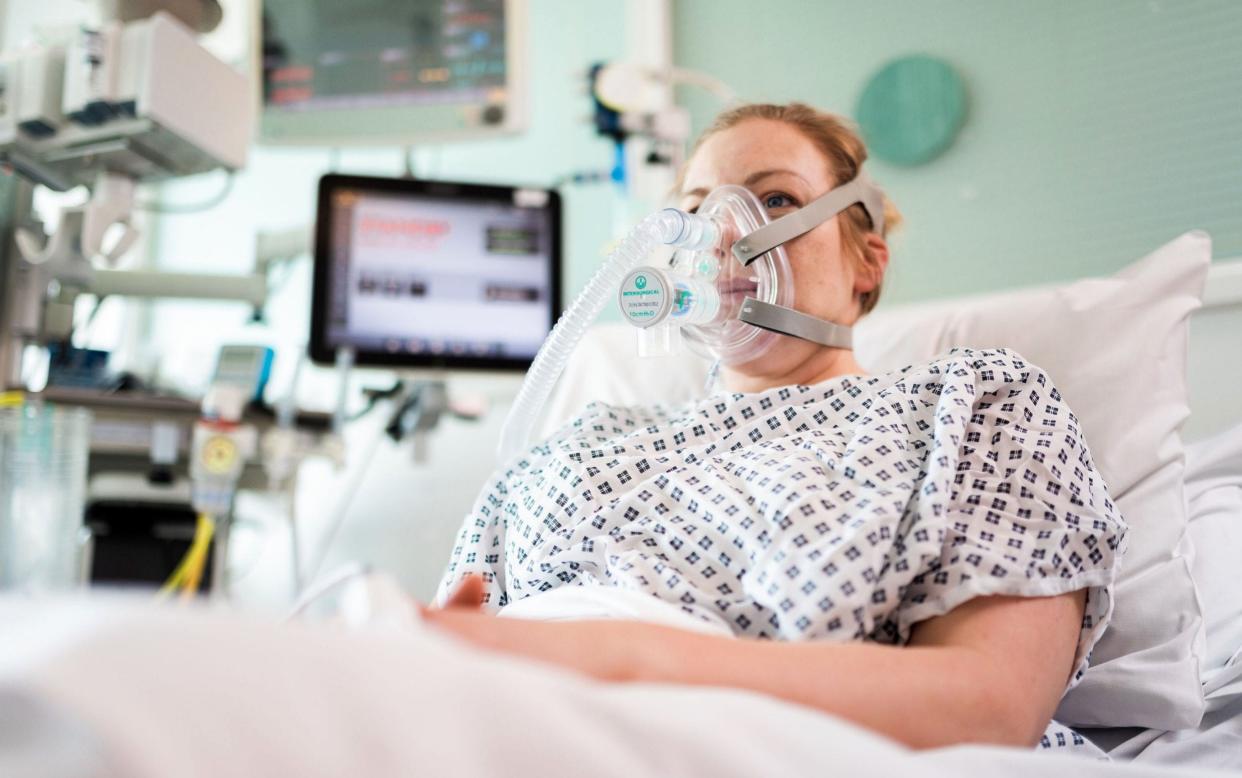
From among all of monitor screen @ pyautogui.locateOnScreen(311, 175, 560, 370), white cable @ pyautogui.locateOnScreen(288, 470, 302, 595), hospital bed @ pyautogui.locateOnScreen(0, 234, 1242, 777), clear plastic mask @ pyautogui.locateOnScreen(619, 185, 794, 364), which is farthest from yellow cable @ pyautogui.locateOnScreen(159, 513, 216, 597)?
hospital bed @ pyautogui.locateOnScreen(0, 234, 1242, 777)

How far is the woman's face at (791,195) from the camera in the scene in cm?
139

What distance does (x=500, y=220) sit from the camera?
102 inches

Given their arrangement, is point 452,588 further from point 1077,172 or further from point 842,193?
point 1077,172

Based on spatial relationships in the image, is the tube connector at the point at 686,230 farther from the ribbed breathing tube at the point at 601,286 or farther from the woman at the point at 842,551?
the woman at the point at 842,551

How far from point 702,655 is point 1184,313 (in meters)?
1.01

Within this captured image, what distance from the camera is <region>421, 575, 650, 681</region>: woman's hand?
0.78 meters

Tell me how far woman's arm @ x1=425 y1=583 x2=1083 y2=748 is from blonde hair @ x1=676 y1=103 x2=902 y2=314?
0.69m

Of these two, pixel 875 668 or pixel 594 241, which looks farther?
pixel 594 241

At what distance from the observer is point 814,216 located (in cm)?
140

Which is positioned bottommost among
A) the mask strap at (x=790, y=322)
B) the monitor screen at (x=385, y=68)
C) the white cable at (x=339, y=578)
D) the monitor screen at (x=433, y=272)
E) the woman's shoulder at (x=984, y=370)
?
the white cable at (x=339, y=578)

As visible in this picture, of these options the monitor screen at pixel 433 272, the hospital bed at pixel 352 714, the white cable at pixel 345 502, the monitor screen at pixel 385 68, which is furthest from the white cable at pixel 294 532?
the hospital bed at pixel 352 714

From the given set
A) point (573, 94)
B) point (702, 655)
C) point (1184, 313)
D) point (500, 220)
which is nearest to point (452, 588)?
point (702, 655)

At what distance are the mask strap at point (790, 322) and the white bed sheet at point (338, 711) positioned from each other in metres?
0.84

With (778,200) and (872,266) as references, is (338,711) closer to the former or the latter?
(778,200)
